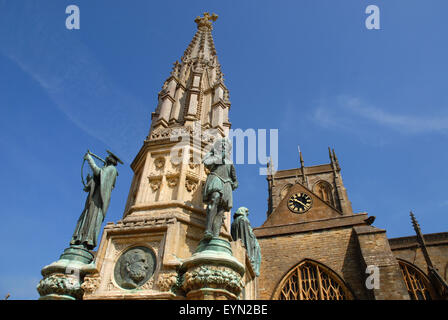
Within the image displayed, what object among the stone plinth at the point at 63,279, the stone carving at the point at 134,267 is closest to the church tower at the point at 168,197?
the stone carving at the point at 134,267

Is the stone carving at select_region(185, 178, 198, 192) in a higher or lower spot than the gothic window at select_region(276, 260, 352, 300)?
lower

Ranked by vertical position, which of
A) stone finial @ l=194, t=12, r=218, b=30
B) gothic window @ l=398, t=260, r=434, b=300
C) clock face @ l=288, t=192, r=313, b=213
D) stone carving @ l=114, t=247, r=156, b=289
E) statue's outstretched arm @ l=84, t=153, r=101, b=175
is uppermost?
clock face @ l=288, t=192, r=313, b=213

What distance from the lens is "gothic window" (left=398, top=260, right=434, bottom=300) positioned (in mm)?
23156

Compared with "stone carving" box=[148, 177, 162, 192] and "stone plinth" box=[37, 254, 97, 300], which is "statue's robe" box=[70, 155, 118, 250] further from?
"stone carving" box=[148, 177, 162, 192]

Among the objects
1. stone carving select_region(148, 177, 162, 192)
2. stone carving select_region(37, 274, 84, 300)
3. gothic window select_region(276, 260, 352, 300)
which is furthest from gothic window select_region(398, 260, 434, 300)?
stone carving select_region(37, 274, 84, 300)

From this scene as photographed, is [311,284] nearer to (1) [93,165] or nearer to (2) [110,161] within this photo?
(2) [110,161]

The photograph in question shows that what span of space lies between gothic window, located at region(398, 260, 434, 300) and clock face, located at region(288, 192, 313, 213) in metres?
8.74

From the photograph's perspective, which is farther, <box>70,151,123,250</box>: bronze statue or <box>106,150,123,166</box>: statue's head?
<box>106,150,123,166</box>: statue's head

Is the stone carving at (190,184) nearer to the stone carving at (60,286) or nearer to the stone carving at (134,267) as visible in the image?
the stone carving at (134,267)

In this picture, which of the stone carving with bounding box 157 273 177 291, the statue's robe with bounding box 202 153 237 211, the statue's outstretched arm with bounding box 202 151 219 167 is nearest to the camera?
the stone carving with bounding box 157 273 177 291

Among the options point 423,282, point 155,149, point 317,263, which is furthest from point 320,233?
point 155,149

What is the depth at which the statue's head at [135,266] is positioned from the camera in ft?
15.6
